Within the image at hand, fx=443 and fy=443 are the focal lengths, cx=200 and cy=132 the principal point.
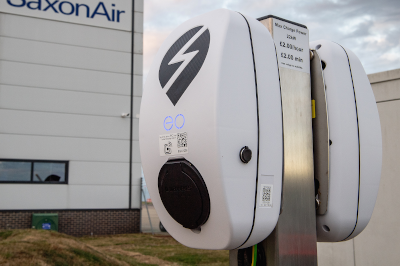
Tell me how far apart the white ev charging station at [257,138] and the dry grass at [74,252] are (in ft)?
14.2

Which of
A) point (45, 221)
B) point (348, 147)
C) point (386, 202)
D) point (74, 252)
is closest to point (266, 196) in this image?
point (348, 147)

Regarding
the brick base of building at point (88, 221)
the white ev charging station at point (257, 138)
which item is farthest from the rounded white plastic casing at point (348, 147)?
the brick base of building at point (88, 221)

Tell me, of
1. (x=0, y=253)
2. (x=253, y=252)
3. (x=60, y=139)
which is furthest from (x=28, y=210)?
(x=253, y=252)

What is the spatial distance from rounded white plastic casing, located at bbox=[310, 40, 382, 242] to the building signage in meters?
15.9

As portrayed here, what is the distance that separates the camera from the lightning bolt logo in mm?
1941

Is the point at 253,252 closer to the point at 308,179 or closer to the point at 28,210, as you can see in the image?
the point at 308,179

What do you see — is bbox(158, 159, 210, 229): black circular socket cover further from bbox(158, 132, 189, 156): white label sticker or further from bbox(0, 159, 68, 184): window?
bbox(0, 159, 68, 184): window

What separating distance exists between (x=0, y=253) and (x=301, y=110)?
16.0 feet

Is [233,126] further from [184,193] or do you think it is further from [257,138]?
[184,193]

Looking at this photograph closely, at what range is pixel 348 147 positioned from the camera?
2.24m

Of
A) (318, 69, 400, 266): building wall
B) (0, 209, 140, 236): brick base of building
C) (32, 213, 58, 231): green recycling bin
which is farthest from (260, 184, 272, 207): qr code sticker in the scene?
(0, 209, 140, 236): brick base of building

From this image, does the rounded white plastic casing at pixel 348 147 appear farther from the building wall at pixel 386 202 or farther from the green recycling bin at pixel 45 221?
the green recycling bin at pixel 45 221

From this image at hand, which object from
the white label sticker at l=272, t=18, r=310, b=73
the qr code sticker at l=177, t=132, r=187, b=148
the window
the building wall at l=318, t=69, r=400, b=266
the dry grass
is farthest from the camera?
the window

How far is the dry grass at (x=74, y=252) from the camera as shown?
5.89 metres
